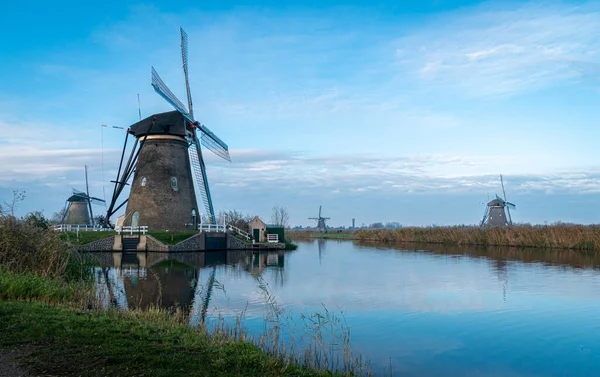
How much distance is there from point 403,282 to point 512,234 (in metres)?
18.4

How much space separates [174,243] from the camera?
26.1 m

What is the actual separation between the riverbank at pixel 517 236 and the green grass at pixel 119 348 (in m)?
24.8

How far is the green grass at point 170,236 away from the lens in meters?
26.2

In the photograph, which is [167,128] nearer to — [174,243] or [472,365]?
[174,243]

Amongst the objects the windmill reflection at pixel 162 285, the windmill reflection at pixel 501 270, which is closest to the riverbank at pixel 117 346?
the windmill reflection at pixel 162 285

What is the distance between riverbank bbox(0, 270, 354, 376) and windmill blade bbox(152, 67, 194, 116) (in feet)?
73.5

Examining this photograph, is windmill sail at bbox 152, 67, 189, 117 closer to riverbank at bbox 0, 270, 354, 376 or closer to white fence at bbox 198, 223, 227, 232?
white fence at bbox 198, 223, 227, 232

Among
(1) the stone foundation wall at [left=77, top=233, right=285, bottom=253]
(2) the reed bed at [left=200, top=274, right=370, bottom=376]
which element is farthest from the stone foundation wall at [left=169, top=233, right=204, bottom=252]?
(2) the reed bed at [left=200, top=274, right=370, bottom=376]

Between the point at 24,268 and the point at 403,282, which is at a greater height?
the point at 24,268

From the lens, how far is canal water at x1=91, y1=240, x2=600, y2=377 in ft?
21.4

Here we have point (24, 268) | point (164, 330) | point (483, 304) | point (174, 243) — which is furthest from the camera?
point (174, 243)

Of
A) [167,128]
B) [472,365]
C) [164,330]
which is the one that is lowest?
[472,365]

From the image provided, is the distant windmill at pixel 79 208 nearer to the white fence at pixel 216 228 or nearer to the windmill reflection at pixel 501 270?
the white fence at pixel 216 228

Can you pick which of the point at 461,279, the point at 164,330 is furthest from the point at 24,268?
the point at 461,279
